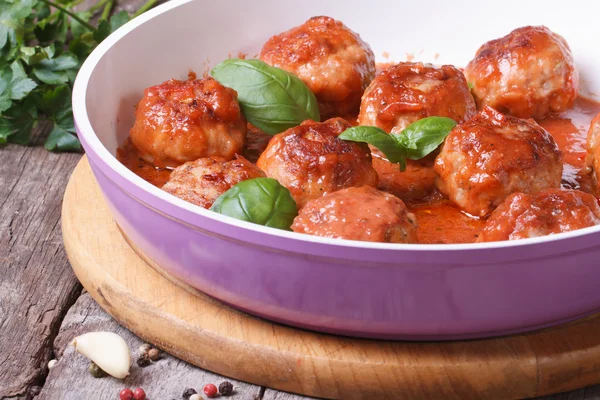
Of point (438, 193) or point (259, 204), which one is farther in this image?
point (438, 193)

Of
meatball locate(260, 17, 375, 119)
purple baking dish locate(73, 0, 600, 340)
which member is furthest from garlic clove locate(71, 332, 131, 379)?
meatball locate(260, 17, 375, 119)

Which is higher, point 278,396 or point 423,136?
point 423,136

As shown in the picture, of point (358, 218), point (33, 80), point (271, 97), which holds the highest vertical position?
point (358, 218)

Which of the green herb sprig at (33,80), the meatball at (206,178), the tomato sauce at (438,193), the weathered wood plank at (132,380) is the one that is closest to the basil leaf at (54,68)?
the green herb sprig at (33,80)

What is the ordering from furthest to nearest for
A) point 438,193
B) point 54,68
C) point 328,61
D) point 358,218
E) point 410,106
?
point 54,68 → point 328,61 → point 410,106 → point 438,193 → point 358,218

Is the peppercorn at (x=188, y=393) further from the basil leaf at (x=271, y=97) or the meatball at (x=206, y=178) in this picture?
the basil leaf at (x=271, y=97)

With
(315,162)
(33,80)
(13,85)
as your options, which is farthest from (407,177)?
(33,80)

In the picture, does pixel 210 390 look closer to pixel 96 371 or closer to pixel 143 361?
pixel 143 361

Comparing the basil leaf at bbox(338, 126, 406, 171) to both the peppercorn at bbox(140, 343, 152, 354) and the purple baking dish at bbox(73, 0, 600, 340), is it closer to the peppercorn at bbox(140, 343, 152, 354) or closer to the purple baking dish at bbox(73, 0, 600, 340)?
the purple baking dish at bbox(73, 0, 600, 340)
